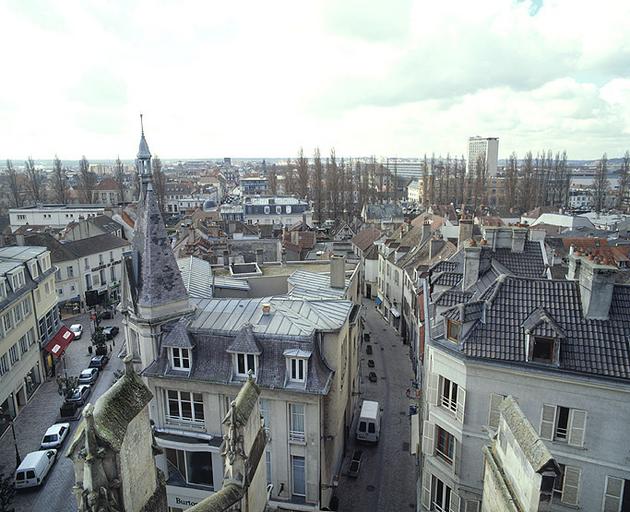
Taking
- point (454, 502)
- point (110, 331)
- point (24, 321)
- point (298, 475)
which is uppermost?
point (24, 321)

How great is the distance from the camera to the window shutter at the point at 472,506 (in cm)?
1759

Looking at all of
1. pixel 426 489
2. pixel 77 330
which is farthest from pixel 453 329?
pixel 77 330

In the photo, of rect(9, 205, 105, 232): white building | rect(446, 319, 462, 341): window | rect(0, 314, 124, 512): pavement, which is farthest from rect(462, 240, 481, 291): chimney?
rect(9, 205, 105, 232): white building

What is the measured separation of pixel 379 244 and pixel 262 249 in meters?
15.0

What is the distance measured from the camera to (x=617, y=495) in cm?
1520

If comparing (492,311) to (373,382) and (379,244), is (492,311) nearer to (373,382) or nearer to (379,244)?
(373,382)

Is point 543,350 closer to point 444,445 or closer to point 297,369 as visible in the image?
point 444,445

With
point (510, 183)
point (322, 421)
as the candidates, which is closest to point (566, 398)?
point (322, 421)

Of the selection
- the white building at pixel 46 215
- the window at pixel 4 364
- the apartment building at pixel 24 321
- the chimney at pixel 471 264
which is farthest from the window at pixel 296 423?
the white building at pixel 46 215

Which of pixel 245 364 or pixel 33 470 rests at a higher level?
pixel 245 364

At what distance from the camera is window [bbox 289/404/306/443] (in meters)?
20.2

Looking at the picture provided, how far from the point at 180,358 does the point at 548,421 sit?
48.9 feet

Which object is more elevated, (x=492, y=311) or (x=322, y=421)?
(x=492, y=311)

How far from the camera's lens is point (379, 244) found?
56594 mm
